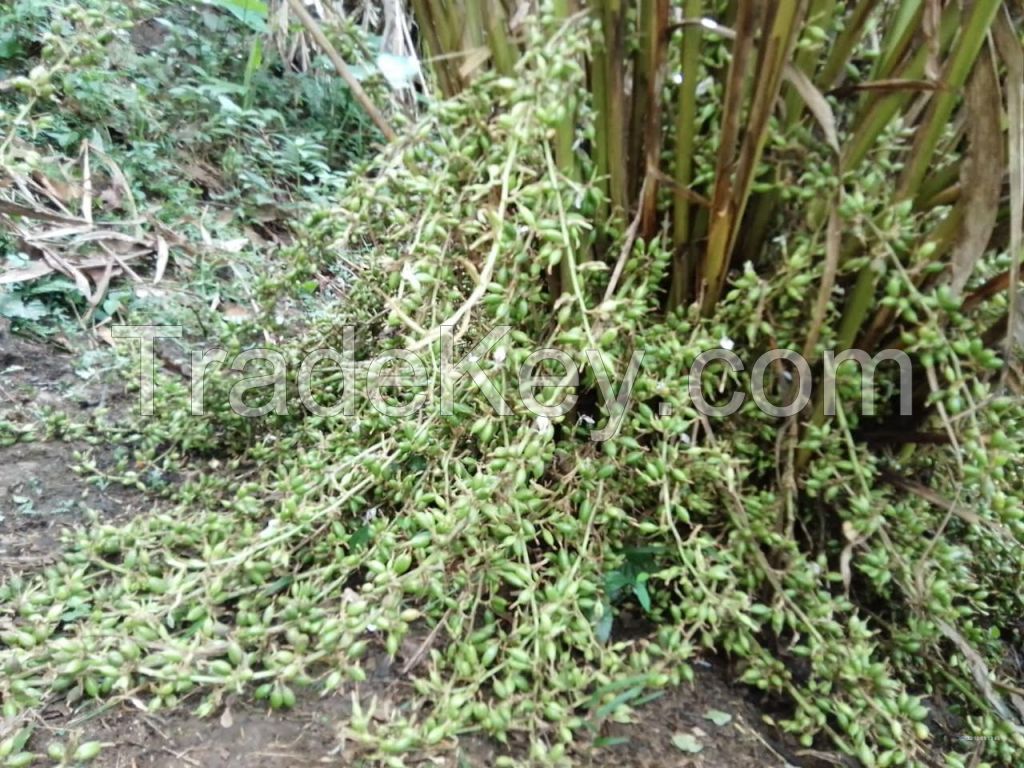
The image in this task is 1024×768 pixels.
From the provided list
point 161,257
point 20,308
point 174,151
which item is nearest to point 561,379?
point 161,257

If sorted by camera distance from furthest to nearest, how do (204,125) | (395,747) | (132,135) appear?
(204,125) < (132,135) < (395,747)

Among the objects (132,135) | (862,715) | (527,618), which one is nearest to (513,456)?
(527,618)

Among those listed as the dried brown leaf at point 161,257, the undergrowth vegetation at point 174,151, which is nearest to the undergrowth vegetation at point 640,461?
the undergrowth vegetation at point 174,151

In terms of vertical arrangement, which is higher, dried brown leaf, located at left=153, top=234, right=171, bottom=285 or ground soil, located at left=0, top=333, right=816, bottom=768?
dried brown leaf, located at left=153, top=234, right=171, bottom=285

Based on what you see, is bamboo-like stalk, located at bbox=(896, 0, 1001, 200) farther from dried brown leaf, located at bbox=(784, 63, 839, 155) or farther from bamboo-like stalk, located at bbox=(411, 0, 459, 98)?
bamboo-like stalk, located at bbox=(411, 0, 459, 98)

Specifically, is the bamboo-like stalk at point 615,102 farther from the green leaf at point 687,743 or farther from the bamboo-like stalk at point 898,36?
the green leaf at point 687,743

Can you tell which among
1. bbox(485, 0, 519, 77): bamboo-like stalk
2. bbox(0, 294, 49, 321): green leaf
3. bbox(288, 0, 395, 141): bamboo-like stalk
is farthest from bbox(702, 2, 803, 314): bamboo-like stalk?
bbox(0, 294, 49, 321): green leaf

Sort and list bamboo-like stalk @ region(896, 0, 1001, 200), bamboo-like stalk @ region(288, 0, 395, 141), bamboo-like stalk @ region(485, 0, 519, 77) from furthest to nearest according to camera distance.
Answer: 1. bamboo-like stalk @ region(288, 0, 395, 141)
2. bamboo-like stalk @ region(485, 0, 519, 77)
3. bamboo-like stalk @ region(896, 0, 1001, 200)

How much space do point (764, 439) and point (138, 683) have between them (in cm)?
68

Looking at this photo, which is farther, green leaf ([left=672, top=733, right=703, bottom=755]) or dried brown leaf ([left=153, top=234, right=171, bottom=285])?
dried brown leaf ([left=153, top=234, right=171, bottom=285])

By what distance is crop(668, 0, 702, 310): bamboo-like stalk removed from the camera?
73 cm

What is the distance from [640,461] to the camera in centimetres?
79

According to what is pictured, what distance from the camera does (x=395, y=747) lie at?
635 mm

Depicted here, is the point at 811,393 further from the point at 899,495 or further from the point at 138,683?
the point at 138,683
